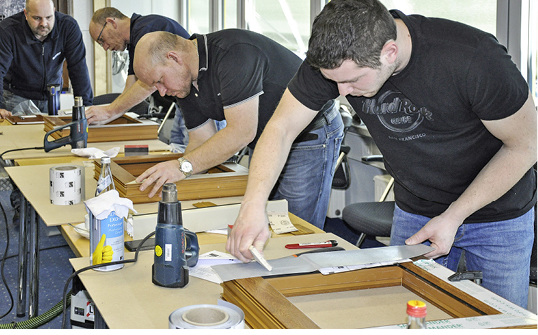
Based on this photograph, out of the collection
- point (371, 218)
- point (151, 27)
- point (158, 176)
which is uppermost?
point (151, 27)

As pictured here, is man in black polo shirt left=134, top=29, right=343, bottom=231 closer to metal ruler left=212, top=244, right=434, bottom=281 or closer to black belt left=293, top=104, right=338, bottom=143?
black belt left=293, top=104, right=338, bottom=143

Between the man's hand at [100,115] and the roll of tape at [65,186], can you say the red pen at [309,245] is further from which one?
the man's hand at [100,115]

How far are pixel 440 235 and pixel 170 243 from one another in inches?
27.3

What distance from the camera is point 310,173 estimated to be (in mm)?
2643

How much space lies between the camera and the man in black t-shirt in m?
1.49

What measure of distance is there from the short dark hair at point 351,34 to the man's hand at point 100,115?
7.36 ft

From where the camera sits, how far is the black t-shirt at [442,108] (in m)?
1.57

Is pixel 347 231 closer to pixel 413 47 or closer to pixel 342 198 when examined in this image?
pixel 342 198

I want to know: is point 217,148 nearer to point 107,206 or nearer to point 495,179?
point 107,206

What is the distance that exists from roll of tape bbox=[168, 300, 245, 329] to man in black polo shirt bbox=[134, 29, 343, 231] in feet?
3.80

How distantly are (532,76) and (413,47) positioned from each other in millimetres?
1871

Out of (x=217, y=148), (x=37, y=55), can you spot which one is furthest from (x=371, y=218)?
(x=37, y=55)

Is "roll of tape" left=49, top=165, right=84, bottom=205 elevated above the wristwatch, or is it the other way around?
the wristwatch

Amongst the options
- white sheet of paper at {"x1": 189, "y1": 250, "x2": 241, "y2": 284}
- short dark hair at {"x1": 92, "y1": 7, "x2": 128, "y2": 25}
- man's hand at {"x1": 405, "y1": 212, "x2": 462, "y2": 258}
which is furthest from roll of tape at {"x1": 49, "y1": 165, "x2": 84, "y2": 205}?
short dark hair at {"x1": 92, "y1": 7, "x2": 128, "y2": 25}
